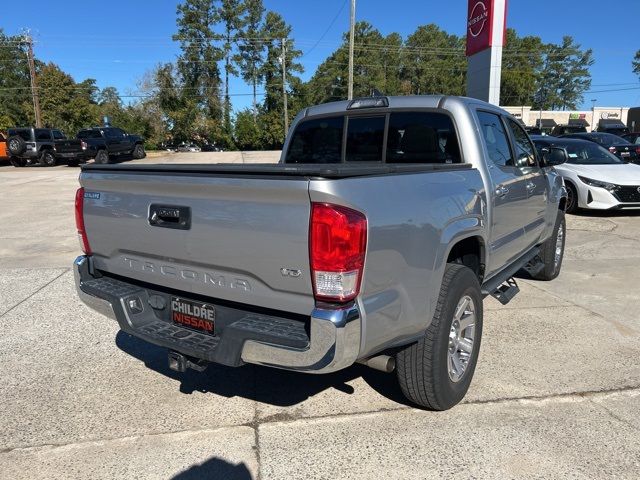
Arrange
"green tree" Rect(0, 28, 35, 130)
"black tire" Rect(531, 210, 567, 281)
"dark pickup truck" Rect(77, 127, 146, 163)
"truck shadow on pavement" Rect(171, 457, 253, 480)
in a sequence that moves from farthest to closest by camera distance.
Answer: "green tree" Rect(0, 28, 35, 130), "dark pickup truck" Rect(77, 127, 146, 163), "black tire" Rect(531, 210, 567, 281), "truck shadow on pavement" Rect(171, 457, 253, 480)

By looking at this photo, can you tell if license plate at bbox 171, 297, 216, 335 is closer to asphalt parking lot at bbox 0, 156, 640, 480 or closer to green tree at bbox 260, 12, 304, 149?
asphalt parking lot at bbox 0, 156, 640, 480

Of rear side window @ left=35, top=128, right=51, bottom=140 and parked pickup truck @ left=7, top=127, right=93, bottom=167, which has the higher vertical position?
rear side window @ left=35, top=128, right=51, bottom=140

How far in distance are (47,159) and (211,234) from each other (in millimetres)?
28143

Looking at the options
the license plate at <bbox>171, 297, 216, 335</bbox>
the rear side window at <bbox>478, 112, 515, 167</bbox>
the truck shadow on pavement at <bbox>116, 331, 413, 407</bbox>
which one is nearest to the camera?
the license plate at <bbox>171, 297, 216, 335</bbox>

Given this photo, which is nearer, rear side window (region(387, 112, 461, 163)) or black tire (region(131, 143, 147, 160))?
rear side window (region(387, 112, 461, 163))

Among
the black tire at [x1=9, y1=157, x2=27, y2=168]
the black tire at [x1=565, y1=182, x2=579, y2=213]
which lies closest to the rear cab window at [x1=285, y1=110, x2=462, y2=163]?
the black tire at [x1=565, y1=182, x2=579, y2=213]

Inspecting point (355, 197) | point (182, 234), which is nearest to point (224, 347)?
point (182, 234)

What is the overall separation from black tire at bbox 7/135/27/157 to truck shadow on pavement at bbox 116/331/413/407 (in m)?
25.7

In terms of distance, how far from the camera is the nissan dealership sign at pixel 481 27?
16.9m

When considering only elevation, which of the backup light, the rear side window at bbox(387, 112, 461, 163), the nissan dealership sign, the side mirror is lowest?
the backup light

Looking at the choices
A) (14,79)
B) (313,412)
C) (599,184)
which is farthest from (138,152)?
(14,79)

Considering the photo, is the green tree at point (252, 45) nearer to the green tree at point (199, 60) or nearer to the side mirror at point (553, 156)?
the green tree at point (199, 60)

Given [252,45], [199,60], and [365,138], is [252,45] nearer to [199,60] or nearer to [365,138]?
[199,60]

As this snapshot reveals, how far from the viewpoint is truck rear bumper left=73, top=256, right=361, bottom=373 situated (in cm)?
232
